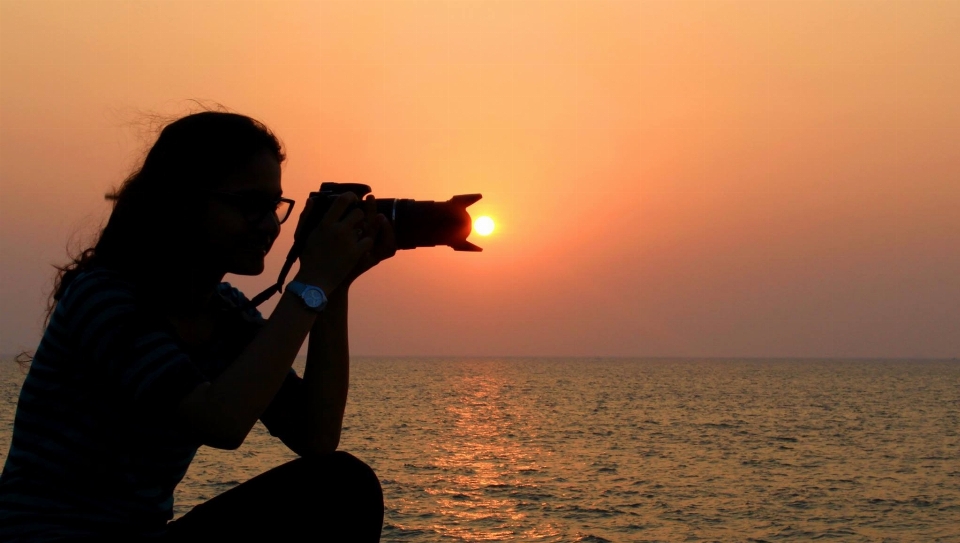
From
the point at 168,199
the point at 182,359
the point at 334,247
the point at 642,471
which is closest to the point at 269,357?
the point at 182,359

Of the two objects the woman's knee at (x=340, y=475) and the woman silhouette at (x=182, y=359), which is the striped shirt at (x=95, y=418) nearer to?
the woman silhouette at (x=182, y=359)

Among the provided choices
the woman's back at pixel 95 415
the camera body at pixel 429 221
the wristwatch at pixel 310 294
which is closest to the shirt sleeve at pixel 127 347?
the woman's back at pixel 95 415

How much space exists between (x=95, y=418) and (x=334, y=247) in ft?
1.90

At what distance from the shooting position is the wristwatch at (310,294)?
71.7 inches

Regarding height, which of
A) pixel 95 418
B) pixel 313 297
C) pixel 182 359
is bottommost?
pixel 95 418

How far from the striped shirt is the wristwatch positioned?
0.25m

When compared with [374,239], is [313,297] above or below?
below

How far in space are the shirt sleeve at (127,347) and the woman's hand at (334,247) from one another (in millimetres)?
323

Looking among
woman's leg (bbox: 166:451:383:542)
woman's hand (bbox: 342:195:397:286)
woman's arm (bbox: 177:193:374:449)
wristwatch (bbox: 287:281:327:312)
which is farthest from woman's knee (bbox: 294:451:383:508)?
woman's hand (bbox: 342:195:397:286)

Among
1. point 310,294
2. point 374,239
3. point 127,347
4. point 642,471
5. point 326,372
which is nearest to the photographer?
point 127,347

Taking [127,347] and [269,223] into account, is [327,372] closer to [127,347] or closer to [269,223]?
[269,223]

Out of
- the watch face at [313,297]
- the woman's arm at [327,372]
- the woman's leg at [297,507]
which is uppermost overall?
the watch face at [313,297]

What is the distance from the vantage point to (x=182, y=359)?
5.47ft

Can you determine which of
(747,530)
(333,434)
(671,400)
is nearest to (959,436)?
(671,400)
